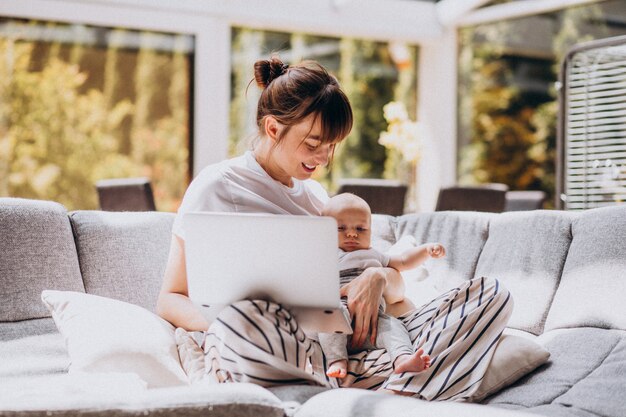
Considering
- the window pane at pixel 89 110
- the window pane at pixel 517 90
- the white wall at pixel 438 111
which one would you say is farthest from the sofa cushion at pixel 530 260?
the white wall at pixel 438 111

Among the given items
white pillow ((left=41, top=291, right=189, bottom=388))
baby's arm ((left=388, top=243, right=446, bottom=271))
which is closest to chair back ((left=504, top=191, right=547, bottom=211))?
baby's arm ((left=388, top=243, right=446, bottom=271))

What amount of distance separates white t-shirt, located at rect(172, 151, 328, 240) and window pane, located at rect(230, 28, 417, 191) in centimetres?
478

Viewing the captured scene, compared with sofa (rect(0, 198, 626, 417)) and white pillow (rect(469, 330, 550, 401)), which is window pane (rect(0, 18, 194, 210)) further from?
white pillow (rect(469, 330, 550, 401))

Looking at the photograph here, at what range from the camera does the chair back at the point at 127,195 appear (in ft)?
12.4

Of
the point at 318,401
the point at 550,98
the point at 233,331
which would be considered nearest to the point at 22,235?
the point at 233,331

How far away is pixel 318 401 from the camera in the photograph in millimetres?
1666

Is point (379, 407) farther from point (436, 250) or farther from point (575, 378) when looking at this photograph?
point (436, 250)

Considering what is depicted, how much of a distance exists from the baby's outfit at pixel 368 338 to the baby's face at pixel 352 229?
1.0 inches

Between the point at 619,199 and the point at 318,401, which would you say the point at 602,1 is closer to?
the point at 619,199

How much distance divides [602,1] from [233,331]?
5.85 m

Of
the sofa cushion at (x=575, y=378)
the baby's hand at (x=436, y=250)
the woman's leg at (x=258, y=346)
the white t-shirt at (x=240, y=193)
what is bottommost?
the sofa cushion at (x=575, y=378)

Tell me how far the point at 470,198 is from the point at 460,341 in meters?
2.25

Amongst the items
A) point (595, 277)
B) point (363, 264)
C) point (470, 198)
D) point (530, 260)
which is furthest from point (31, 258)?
point (470, 198)

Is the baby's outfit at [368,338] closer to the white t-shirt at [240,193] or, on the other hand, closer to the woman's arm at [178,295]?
the white t-shirt at [240,193]
